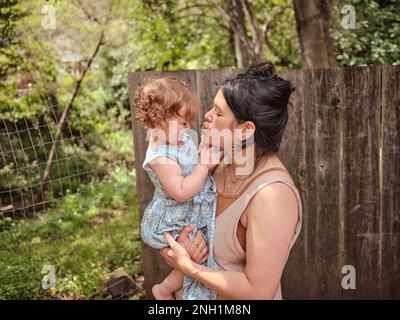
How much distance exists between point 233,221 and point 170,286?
0.56 m

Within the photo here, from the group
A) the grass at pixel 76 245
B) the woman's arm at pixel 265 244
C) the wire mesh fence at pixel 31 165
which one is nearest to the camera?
the woman's arm at pixel 265 244

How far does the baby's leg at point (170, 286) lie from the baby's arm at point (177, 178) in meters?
0.44

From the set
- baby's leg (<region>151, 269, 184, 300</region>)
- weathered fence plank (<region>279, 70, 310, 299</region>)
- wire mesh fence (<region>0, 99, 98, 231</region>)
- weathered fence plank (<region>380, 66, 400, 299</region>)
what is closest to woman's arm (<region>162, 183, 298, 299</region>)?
baby's leg (<region>151, 269, 184, 300</region>)

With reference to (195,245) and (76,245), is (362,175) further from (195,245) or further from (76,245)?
(76,245)

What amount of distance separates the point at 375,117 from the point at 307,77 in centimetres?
49

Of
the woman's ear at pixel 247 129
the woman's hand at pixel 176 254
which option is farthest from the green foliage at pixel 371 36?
the woman's hand at pixel 176 254

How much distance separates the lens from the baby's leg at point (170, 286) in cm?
217

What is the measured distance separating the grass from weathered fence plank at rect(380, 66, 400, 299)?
2032 millimetres

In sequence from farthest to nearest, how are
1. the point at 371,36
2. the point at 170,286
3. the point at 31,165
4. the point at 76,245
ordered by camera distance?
1. the point at 371,36
2. the point at 31,165
3. the point at 76,245
4. the point at 170,286

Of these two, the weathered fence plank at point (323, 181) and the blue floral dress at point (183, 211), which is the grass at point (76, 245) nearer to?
the weathered fence plank at point (323, 181)

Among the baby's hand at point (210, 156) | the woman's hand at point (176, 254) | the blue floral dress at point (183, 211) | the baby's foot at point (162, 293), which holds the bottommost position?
the baby's foot at point (162, 293)

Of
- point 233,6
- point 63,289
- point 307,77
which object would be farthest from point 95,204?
point 307,77

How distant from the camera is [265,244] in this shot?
1.71 m

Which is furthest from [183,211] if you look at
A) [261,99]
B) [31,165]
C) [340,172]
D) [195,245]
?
[31,165]
